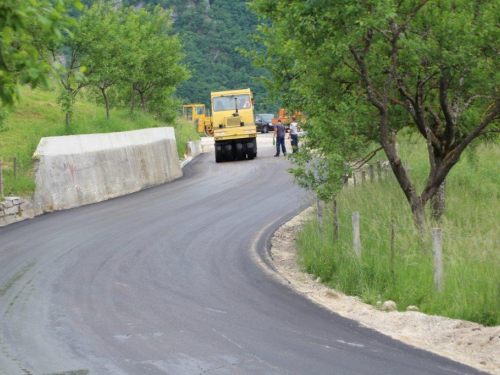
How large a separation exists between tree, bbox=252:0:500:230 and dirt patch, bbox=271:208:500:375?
2748mm

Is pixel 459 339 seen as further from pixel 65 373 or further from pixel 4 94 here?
pixel 4 94

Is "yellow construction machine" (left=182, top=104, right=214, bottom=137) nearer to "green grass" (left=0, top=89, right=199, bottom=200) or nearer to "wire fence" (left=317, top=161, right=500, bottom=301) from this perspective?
"green grass" (left=0, top=89, right=199, bottom=200)

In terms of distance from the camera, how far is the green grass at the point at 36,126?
2225cm

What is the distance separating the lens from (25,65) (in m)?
5.85

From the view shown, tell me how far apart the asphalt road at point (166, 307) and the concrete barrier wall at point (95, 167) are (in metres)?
2.16

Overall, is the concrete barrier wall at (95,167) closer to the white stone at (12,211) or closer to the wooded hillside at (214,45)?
the white stone at (12,211)

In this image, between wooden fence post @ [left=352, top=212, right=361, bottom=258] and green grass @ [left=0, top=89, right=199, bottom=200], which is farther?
green grass @ [left=0, top=89, right=199, bottom=200]

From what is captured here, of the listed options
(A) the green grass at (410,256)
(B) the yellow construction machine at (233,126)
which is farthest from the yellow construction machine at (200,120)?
(A) the green grass at (410,256)

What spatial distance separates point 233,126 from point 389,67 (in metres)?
23.0

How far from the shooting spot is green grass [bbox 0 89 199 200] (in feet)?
73.0

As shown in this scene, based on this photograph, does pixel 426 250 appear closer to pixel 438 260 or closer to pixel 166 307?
pixel 438 260

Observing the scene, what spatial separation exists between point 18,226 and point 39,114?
429 inches

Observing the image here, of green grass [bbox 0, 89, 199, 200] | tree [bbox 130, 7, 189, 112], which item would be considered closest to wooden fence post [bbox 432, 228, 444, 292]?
green grass [bbox 0, 89, 199, 200]

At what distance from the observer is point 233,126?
37.1 m
